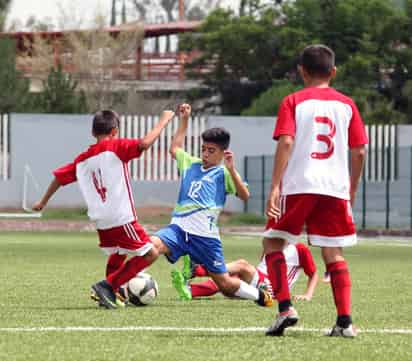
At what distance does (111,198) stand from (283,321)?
113 inches

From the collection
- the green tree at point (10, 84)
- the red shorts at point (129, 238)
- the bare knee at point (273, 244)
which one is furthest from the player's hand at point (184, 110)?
the green tree at point (10, 84)

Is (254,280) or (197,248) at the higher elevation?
(197,248)

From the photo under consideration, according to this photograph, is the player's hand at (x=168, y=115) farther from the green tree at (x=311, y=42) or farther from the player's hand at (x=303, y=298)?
the green tree at (x=311, y=42)

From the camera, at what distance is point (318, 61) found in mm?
8883

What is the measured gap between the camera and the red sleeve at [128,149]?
11.1m

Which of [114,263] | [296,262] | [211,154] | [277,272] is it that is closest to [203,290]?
[296,262]

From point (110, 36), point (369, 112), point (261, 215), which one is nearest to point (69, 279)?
point (261, 215)

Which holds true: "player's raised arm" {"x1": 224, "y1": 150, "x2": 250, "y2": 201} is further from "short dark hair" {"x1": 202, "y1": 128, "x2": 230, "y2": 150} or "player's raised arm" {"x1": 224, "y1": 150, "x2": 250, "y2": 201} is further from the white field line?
the white field line

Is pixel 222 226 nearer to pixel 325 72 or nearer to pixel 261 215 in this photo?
pixel 261 215

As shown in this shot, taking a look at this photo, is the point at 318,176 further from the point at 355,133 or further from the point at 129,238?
the point at 129,238

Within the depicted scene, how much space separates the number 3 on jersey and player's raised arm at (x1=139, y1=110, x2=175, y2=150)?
6.55 feet

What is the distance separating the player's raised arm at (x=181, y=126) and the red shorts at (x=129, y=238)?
73 centimetres

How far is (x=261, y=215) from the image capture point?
4338 centimetres

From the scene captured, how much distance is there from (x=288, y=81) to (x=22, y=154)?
22.6m
